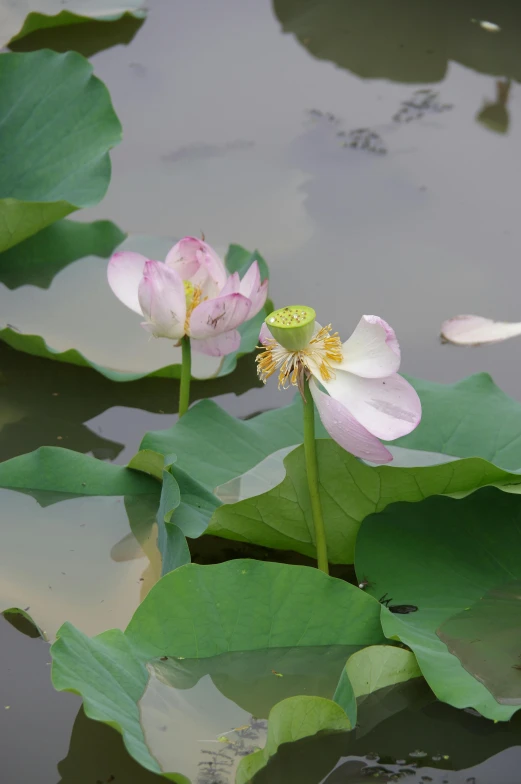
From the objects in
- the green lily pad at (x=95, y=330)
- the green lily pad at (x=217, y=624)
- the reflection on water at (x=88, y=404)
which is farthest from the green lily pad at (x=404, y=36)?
the green lily pad at (x=217, y=624)

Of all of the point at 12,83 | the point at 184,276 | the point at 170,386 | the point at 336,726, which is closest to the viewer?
the point at 336,726

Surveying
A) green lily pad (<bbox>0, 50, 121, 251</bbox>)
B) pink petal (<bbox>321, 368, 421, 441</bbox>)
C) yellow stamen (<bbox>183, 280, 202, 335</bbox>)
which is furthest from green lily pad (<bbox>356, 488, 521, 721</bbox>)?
green lily pad (<bbox>0, 50, 121, 251</bbox>)

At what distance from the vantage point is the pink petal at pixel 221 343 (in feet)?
4.97

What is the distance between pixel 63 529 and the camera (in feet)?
4.89

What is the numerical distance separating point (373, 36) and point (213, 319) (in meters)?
1.98

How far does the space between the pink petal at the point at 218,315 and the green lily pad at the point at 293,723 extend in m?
0.60

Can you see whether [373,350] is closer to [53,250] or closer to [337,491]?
[337,491]

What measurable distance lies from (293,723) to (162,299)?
64 centimetres

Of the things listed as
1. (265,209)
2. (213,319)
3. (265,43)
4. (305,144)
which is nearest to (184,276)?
(213,319)

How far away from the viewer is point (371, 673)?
1184mm

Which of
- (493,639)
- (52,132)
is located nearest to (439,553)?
(493,639)

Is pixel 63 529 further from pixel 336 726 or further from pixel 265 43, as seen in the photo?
pixel 265 43

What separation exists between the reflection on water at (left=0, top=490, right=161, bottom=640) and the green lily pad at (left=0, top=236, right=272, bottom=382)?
34 cm

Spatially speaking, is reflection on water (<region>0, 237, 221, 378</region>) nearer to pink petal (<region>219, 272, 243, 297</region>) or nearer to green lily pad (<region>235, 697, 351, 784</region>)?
pink petal (<region>219, 272, 243, 297</region>)
